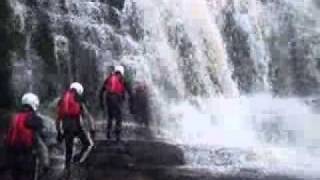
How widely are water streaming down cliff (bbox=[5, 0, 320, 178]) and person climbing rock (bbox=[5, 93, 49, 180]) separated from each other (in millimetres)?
6439

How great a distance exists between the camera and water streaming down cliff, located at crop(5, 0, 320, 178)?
63.2 feet

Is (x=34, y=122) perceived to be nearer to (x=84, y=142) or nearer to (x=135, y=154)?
(x=84, y=142)

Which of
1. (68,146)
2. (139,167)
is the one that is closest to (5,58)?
(139,167)

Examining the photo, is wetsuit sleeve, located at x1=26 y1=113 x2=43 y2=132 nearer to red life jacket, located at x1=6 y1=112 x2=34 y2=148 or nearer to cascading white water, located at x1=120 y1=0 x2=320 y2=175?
red life jacket, located at x1=6 y1=112 x2=34 y2=148

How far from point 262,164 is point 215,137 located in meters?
3.82

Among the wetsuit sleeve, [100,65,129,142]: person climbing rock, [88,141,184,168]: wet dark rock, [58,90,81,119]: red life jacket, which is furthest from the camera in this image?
[100,65,129,142]: person climbing rock

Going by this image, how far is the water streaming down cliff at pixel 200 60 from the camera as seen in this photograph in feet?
63.2

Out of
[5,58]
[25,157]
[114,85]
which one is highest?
[5,58]

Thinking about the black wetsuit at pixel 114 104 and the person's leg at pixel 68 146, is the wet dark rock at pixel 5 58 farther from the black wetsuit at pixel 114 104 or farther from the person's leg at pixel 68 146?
the person's leg at pixel 68 146

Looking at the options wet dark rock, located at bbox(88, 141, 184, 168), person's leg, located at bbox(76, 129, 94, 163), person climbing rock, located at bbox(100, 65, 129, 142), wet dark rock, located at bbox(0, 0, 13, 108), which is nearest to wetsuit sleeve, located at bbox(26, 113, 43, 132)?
person's leg, located at bbox(76, 129, 94, 163)

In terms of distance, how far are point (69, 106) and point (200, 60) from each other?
10908 mm

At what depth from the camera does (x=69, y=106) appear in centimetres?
1296

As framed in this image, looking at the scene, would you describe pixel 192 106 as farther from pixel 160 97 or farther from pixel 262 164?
pixel 262 164

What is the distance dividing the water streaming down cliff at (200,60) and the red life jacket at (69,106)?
13.1 ft
